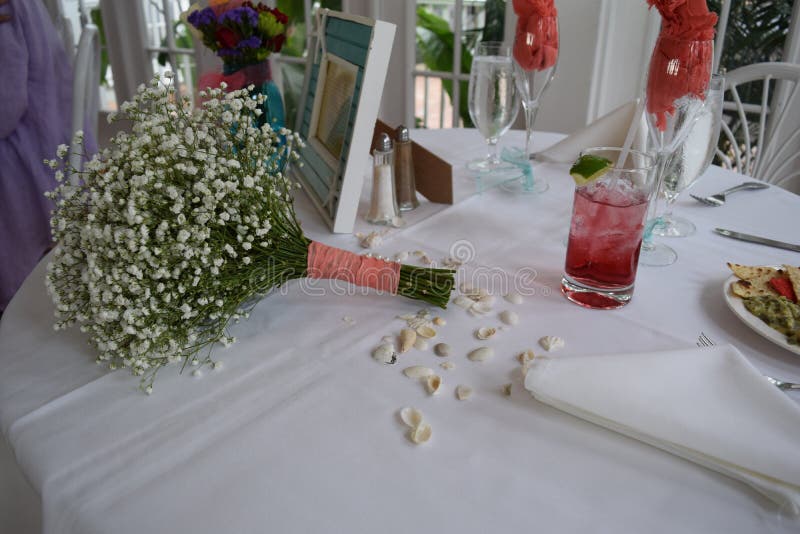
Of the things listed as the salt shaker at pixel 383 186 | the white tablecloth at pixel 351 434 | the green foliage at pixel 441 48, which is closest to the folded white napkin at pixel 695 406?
the white tablecloth at pixel 351 434

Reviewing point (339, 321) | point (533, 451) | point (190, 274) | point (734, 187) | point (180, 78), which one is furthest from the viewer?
point (180, 78)

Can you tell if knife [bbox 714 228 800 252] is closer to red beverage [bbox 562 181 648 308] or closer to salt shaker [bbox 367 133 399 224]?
red beverage [bbox 562 181 648 308]

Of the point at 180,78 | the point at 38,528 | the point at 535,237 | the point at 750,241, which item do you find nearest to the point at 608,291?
the point at 535,237

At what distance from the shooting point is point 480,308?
0.76 meters

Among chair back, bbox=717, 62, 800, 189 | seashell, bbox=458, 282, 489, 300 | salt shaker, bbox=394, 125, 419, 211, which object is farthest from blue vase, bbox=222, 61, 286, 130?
chair back, bbox=717, 62, 800, 189

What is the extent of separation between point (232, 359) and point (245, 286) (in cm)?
9

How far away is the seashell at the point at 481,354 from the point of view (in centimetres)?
66

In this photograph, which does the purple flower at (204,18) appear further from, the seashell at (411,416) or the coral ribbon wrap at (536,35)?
the seashell at (411,416)

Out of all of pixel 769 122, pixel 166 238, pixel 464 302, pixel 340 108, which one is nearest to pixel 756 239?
pixel 464 302

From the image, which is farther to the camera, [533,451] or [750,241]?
[750,241]

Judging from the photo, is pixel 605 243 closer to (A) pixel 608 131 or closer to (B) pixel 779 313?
(B) pixel 779 313

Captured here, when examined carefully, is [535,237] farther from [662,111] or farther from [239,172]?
[239,172]

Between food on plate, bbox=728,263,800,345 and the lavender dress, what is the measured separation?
76.6 inches

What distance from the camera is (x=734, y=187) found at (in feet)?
3.70
